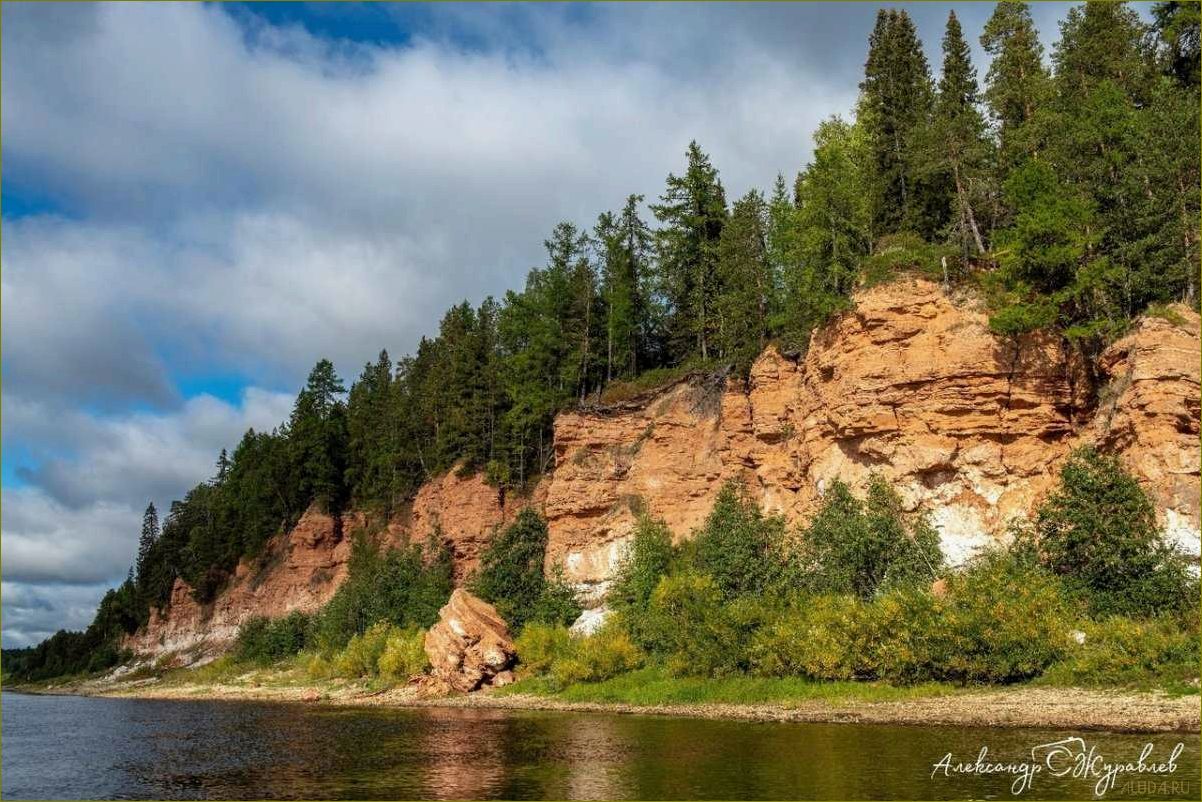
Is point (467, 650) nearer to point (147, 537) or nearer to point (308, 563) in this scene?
point (308, 563)

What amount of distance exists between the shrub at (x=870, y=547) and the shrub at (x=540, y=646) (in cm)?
1574

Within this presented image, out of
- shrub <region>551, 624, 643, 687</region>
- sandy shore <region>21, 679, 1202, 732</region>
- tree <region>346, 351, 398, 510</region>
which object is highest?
tree <region>346, 351, 398, 510</region>

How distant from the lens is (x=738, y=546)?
46.7 meters

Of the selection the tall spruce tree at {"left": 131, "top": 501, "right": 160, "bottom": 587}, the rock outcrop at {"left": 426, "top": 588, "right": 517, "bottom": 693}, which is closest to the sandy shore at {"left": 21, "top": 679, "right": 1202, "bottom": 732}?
the rock outcrop at {"left": 426, "top": 588, "right": 517, "bottom": 693}

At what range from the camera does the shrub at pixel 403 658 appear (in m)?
56.4

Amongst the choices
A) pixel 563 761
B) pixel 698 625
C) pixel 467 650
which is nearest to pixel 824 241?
pixel 698 625

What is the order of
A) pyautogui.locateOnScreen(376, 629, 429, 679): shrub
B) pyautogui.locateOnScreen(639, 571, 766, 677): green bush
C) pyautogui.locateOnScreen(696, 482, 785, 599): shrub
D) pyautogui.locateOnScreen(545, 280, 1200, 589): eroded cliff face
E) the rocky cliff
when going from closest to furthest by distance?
pyautogui.locateOnScreen(545, 280, 1200, 589): eroded cliff face
the rocky cliff
pyautogui.locateOnScreen(639, 571, 766, 677): green bush
pyautogui.locateOnScreen(696, 482, 785, 599): shrub
pyautogui.locateOnScreen(376, 629, 429, 679): shrub

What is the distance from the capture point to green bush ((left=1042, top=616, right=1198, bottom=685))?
29.3 meters

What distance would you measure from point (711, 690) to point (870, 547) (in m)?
10.1

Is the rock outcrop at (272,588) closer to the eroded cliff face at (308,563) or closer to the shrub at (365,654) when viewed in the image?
the eroded cliff face at (308,563)

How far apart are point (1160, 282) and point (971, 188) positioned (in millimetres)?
12250

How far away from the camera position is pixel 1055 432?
135 ft

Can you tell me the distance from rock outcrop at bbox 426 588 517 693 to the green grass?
2.43 m

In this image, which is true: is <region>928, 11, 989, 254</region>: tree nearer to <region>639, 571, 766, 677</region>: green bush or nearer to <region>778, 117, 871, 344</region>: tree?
<region>778, 117, 871, 344</region>: tree
